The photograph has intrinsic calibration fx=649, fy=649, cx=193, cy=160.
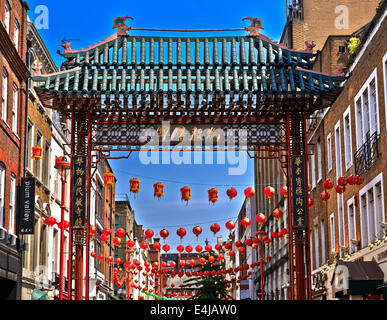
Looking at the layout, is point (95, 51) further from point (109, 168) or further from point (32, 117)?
point (109, 168)

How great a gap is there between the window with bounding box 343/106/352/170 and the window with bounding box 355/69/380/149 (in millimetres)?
1442

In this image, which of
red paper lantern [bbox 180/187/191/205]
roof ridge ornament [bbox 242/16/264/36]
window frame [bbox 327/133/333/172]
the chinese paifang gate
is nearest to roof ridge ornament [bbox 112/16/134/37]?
the chinese paifang gate

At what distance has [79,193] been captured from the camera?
19.8 m

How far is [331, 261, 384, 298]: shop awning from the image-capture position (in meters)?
21.7

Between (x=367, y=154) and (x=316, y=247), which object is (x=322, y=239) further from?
(x=367, y=154)

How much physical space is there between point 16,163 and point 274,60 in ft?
36.7

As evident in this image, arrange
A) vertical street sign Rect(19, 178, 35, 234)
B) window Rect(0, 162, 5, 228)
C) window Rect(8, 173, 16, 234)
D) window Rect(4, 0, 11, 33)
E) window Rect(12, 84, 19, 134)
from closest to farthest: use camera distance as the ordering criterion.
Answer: window Rect(0, 162, 5, 228)
window Rect(4, 0, 11, 33)
window Rect(8, 173, 16, 234)
vertical street sign Rect(19, 178, 35, 234)
window Rect(12, 84, 19, 134)

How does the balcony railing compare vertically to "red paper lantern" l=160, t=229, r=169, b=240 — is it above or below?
above

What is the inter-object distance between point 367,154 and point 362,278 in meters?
4.54

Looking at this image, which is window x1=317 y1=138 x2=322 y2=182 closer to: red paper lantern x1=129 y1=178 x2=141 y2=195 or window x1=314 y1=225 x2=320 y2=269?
window x1=314 y1=225 x2=320 y2=269

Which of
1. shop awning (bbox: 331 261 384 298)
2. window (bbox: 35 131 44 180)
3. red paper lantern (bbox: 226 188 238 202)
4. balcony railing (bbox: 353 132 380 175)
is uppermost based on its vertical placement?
window (bbox: 35 131 44 180)

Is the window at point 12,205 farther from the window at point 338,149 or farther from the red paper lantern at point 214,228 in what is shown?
the window at point 338,149

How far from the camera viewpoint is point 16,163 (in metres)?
25.7

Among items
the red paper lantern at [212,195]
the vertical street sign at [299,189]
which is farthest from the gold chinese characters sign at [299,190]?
the red paper lantern at [212,195]
